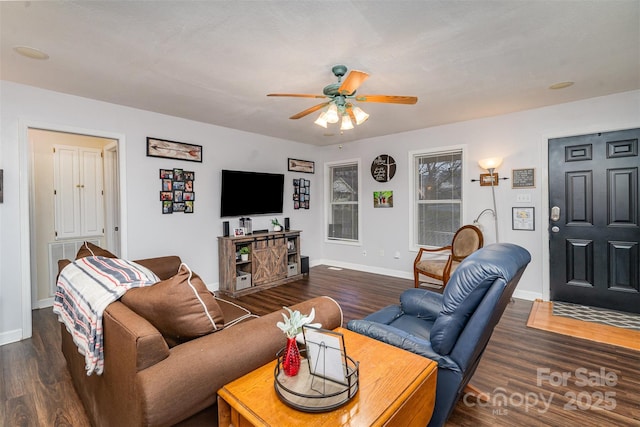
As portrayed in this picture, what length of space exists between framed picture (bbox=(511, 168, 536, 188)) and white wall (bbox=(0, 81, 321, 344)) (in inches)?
140

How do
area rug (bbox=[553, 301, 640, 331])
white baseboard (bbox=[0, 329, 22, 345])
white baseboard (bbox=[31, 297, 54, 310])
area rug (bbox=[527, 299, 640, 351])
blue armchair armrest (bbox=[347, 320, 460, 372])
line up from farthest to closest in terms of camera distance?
1. white baseboard (bbox=[31, 297, 54, 310])
2. area rug (bbox=[553, 301, 640, 331])
3. white baseboard (bbox=[0, 329, 22, 345])
4. area rug (bbox=[527, 299, 640, 351])
5. blue armchair armrest (bbox=[347, 320, 460, 372])

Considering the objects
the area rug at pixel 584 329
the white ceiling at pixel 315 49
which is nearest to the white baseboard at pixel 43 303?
the white ceiling at pixel 315 49

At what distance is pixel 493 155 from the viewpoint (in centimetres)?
434

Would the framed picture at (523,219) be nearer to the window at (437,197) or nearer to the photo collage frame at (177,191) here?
the window at (437,197)

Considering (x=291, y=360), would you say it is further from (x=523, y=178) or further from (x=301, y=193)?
(x=301, y=193)

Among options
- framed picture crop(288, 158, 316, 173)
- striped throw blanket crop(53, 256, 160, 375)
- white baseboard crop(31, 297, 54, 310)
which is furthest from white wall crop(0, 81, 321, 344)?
striped throw blanket crop(53, 256, 160, 375)

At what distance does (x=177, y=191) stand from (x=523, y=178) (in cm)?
464

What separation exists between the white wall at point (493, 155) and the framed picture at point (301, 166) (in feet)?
2.40

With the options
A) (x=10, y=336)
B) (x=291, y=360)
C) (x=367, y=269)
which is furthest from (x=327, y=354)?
(x=367, y=269)

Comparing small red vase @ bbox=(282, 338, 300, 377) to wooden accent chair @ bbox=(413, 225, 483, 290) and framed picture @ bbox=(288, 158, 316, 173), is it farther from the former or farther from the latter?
framed picture @ bbox=(288, 158, 316, 173)

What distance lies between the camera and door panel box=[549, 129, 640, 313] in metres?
3.47

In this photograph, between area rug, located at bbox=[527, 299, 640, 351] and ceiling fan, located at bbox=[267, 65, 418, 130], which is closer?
ceiling fan, located at bbox=[267, 65, 418, 130]

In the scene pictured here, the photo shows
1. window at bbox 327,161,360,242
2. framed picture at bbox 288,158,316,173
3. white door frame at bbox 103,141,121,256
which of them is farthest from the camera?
window at bbox 327,161,360,242

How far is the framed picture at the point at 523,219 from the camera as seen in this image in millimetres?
4062
